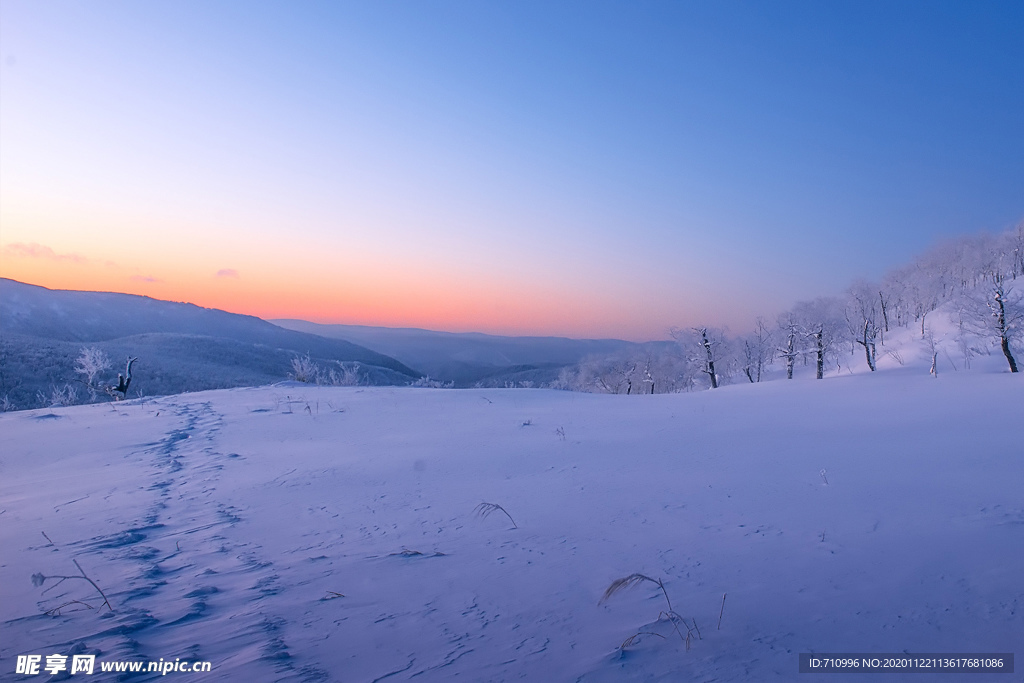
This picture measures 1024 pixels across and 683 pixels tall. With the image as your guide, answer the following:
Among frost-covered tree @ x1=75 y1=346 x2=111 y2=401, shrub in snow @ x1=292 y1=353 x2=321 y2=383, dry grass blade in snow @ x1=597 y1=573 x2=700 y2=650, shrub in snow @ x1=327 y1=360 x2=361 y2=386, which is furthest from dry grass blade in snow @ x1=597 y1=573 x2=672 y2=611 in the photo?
frost-covered tree @ x1=75 y1=346 x2=111 y2=401

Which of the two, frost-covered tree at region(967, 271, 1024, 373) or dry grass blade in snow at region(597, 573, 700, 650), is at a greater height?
frost-covered tree at region(967, 271, 1024, 373)

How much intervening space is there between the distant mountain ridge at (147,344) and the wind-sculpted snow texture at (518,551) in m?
47.8

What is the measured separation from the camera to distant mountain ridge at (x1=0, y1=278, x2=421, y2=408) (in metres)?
50.7

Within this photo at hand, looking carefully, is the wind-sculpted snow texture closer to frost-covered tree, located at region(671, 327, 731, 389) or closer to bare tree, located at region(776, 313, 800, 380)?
frost-covered tree, located at region(671, 327, 731, 389)

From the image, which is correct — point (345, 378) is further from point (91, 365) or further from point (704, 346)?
point (704, 346)

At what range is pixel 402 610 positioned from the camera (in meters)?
3.04

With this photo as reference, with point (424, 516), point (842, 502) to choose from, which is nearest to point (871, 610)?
point (842, 502)

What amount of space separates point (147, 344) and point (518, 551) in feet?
302

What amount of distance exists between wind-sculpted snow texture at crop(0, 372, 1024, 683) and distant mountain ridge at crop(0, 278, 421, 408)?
1883 inches

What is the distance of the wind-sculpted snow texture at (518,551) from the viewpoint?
2.64m

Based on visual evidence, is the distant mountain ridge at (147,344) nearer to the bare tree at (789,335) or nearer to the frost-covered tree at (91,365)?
the frost-covered tree at (91,365)

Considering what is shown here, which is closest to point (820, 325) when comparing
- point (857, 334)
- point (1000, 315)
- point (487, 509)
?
point (1000, 315)

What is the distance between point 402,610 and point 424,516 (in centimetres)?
157

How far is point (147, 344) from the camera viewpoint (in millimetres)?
74625
